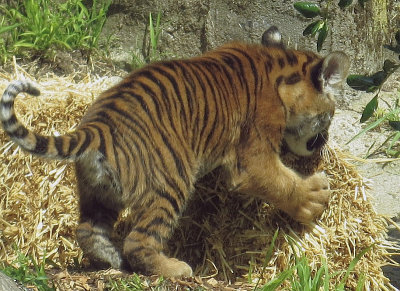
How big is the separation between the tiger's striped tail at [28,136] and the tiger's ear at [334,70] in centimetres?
166

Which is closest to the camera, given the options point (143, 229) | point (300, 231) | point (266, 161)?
point (143, 229)

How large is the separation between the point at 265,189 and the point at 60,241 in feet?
4.74

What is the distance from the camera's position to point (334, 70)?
17.1 feet

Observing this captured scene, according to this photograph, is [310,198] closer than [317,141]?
Yes

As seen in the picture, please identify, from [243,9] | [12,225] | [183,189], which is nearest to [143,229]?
[183,189]

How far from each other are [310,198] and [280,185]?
26 centimetres

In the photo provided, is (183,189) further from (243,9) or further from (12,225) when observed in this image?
(243,9)

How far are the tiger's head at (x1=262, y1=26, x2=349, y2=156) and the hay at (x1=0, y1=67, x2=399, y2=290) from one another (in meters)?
0.22

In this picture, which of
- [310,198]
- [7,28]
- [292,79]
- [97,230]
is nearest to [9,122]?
[97,230]

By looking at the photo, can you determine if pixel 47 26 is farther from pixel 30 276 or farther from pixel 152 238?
pixel 30 276

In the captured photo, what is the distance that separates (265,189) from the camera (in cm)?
511

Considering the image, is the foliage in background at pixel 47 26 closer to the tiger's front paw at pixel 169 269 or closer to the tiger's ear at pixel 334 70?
the tiger's ear at pixel 334 70

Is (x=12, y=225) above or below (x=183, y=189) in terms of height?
below

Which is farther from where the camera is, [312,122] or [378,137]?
[378,137]
